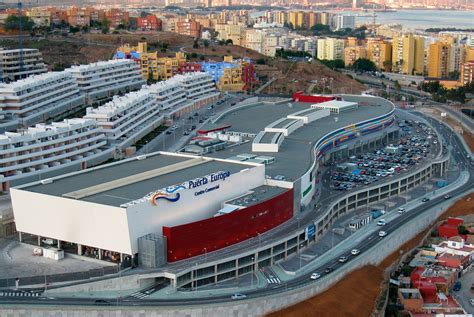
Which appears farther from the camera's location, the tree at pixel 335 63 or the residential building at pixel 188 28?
the residential building at pixel 188 28

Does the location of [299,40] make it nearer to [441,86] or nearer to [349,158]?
[441,86]

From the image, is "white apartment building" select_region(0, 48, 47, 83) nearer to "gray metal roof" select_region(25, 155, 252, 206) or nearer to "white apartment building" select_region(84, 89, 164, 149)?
"white apartment building" select_region(84, 89, 164, 149)

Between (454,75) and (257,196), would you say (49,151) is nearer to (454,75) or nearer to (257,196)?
(257,196)

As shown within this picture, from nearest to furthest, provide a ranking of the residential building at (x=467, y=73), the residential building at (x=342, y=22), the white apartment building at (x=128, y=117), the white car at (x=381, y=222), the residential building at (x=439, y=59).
A: the white car at (x=381, y=222) → the white apartment building at (x=128, y=117) → the residential building at (x=467, y=73) → the residential building at (x=439, y=59) → the residential building at (x=342, y=22)

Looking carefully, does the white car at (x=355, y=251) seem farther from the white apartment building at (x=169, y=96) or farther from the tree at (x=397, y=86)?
the tree at (x=397, y=86)

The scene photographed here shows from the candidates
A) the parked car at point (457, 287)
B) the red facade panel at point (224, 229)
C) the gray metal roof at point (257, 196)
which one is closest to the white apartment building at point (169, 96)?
the gray metal roof at point (257, 196)

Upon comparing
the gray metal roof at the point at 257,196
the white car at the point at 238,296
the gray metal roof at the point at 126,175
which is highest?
the gray metal roof at the point at 126,175
